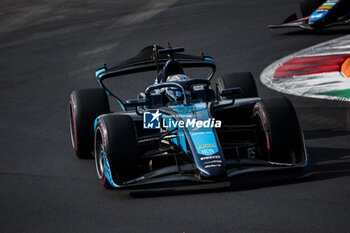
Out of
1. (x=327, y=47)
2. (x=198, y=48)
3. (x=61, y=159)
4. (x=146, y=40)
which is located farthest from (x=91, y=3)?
(x=61, y=159)

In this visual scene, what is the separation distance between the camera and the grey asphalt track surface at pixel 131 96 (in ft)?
19.4

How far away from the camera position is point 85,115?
8.10 metres

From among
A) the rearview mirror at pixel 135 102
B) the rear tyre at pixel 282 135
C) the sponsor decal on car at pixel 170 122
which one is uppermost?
the rearview mirror at pixel 135 102

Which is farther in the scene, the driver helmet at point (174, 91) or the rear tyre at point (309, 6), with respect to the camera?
the rear tyre at point (309, 6)

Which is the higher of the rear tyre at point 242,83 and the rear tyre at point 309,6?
the rear tyre at point 242,83

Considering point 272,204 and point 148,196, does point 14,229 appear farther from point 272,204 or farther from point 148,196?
point 272,204

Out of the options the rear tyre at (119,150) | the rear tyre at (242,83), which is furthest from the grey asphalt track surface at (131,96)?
the rear tyre at (242,83)

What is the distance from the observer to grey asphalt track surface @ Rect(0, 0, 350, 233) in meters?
5.90

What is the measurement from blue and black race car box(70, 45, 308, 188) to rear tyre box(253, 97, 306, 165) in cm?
1

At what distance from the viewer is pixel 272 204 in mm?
6059

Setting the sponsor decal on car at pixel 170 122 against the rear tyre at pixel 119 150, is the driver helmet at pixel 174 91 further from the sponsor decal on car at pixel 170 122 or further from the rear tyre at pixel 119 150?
the rear tyre at pixel 119 150

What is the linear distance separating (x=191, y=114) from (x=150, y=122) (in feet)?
1.57

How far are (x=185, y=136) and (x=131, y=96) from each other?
503cm

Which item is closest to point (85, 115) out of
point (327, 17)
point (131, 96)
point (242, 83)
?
point (242, 83)
